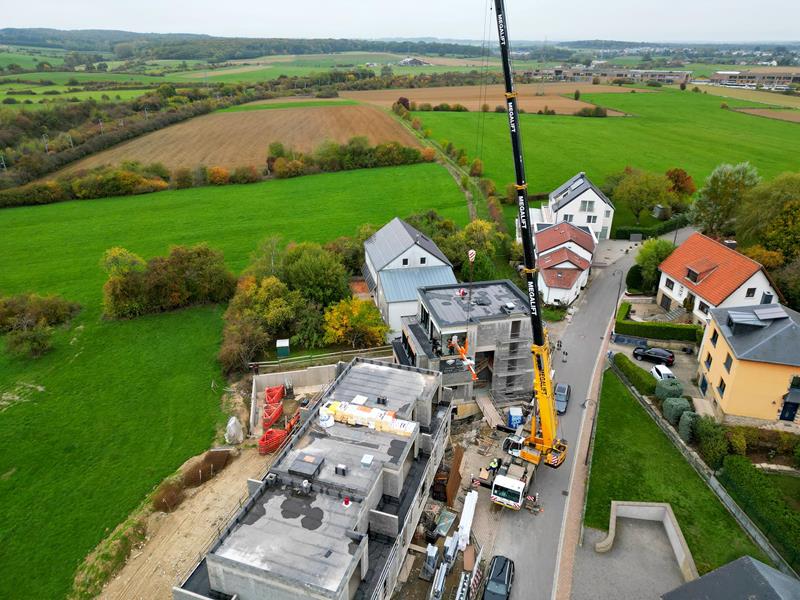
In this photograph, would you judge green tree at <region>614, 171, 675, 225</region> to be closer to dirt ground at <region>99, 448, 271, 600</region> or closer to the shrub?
dirt ground at <region>99, 448, 271, 600</region>

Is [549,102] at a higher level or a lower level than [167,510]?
higher

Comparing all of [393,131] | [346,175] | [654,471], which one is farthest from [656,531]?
[393,131]

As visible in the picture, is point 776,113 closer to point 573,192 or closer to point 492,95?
point 492,95

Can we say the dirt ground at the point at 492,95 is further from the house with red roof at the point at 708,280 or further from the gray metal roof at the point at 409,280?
the gray metal roof at the point at 409,280

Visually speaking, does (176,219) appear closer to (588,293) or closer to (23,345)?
(23,345)

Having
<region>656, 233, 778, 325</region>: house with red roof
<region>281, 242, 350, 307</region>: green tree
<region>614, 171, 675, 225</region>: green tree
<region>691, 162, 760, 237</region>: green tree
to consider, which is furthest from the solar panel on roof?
<region>614, 171, 675, 225</region>: green tree

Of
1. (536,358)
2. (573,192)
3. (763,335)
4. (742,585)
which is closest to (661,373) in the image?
(763,335)

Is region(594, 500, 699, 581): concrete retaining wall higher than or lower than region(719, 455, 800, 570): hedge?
lower
